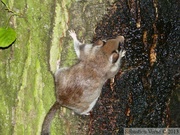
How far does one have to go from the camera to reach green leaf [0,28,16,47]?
11.6 ft

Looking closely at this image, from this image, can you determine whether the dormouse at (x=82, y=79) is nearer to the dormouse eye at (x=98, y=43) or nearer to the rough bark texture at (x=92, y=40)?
the dormouse eye at (x=98, y=43)

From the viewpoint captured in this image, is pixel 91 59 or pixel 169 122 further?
pixel 91 59

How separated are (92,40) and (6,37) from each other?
114cm

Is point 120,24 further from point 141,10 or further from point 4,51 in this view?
point 4,51

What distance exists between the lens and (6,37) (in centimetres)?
351

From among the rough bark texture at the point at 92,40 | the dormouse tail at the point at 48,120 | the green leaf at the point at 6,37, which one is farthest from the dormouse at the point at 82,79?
the green leaf at the point at 6,37

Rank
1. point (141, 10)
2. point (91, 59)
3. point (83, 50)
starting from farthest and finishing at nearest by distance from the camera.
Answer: point (91, 59) → point (83, 50) → point (141, 10)

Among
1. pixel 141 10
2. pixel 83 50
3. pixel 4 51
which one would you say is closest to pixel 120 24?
pixel 141 10

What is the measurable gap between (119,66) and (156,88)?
577 mm

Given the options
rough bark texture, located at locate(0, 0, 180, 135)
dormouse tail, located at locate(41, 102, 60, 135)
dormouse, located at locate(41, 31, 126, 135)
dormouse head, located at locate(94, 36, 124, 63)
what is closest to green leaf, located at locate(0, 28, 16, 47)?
rough bark texture, located at locate(0, 0, 180, 135)

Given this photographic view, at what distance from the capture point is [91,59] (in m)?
4.65

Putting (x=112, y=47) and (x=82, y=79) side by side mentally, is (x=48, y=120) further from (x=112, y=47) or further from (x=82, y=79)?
(x=112, y=47)

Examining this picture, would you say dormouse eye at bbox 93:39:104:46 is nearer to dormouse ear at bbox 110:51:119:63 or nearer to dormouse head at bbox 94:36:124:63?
dormouse head at bbox 94:36:124:63

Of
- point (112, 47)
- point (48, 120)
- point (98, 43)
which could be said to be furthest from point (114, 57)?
point (48, 120)
